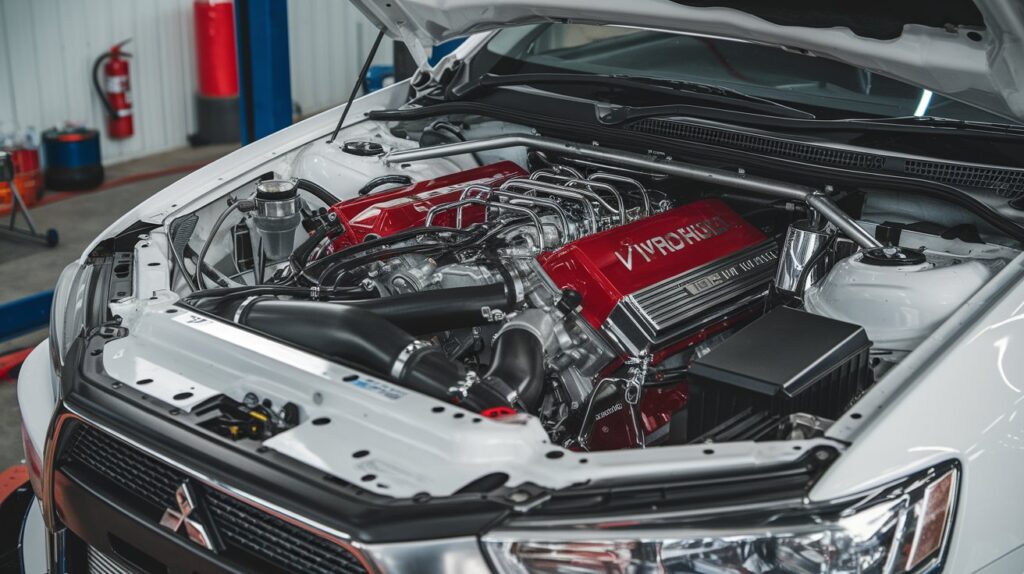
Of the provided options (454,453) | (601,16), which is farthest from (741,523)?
(601,16)

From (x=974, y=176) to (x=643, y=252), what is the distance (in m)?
0.68

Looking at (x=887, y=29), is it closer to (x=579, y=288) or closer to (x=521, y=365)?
(x=579, y=288)

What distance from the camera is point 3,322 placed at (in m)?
3.96

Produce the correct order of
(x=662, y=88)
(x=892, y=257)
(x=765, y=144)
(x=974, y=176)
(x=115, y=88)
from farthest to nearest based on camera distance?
(x=115, y=88)
(x=662, y=88)
(x=765, y=144)
(x=974, y=176)
(x=892, y=257)

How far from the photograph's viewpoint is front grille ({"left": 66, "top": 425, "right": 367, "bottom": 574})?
133cm

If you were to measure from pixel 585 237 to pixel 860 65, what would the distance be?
661 millimetres

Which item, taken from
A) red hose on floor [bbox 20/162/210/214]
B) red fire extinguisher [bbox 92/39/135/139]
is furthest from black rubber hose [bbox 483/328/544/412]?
red fire extinguisher [bbox 92/39/135/139]

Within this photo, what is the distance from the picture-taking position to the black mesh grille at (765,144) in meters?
2.07

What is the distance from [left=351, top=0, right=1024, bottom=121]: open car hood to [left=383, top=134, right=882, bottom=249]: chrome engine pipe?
29 centimetres

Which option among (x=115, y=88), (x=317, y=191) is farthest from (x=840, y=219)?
(x=115, y=88)

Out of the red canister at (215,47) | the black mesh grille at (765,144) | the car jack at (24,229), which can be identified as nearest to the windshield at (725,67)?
the black mesh grille at (765,144)

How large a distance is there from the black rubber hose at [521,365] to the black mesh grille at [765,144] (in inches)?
30.1

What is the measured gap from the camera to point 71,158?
6.41m

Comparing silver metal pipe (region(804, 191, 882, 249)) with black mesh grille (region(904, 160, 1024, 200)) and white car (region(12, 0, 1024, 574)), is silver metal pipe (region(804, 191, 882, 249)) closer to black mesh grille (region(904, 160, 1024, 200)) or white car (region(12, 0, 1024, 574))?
white car (region(12, 0, 1024, 574))
